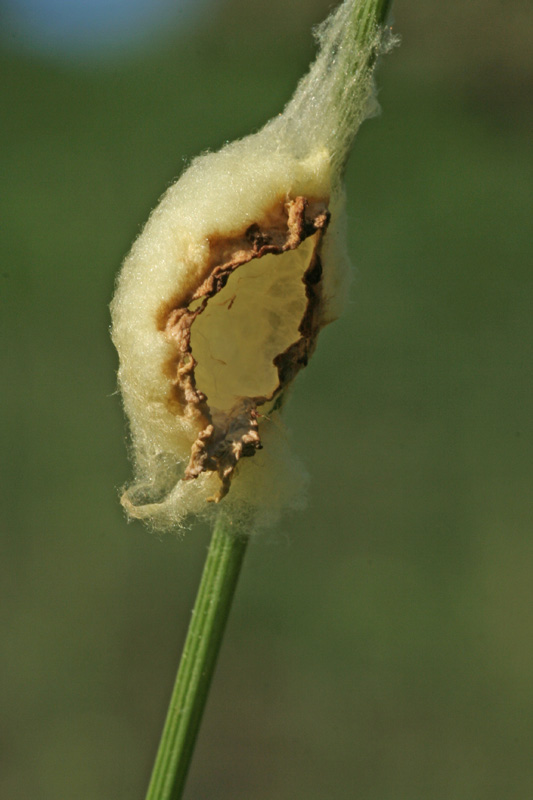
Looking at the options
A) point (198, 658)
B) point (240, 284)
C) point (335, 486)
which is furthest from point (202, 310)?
point (335, 486)

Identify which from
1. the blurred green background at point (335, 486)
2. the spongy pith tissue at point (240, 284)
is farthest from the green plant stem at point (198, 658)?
the blurred green background at point (335, 486)

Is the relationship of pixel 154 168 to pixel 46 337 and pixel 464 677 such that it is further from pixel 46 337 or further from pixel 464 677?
pixel 464 677

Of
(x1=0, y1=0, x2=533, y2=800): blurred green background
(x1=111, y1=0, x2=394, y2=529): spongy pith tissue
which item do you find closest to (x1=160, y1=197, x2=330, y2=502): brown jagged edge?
(x1=111, y1=0, x2=394, y2=529): spongy pith tissue

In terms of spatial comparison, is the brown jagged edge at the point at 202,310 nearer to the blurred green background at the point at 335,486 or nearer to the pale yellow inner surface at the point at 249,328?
the pale yellow inner surface at the point at 249,328

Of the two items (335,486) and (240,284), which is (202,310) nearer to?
(240,284)

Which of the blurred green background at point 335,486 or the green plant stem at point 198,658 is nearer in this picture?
the green plant stem at point 198,658

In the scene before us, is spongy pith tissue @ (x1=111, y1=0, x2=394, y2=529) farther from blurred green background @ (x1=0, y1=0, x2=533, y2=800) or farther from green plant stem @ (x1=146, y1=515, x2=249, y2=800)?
blurred green background @ (x1=0, y1=0, x2=533, y2=800)

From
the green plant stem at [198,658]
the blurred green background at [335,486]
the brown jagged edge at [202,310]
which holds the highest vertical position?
the blurred green background at [335,486]
